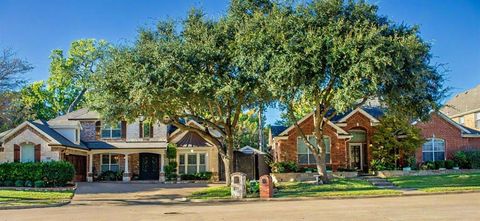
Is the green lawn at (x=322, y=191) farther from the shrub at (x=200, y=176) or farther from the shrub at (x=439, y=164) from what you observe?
the shrub at (x=200, y=176)

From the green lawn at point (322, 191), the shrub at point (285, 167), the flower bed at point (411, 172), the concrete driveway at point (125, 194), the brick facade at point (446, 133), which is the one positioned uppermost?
the brick facade at point (446, 133)

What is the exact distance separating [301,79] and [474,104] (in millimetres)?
28875

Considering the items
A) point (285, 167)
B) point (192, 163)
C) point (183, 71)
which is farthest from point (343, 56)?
point (192, 163)

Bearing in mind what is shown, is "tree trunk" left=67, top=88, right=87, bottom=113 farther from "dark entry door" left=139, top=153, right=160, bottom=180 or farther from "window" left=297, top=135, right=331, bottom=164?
"window" left=297, top=135, right=331, bottom=164

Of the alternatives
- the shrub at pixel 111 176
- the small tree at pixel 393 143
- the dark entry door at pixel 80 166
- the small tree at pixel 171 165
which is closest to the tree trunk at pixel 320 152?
the small tree at pixel 393 143

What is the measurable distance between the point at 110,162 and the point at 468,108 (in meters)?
32.5

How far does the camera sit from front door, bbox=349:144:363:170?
122 ft

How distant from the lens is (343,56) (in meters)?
23.6

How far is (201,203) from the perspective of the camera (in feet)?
75.5

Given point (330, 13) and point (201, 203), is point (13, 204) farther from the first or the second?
point (330, 13)

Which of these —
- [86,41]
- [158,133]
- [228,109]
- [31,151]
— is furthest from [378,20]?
[86,41]

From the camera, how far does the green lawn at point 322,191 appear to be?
24.2 meters

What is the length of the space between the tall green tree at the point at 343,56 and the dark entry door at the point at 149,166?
52.1ft

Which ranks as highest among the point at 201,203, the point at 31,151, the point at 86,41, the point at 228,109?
the point at 86,41
